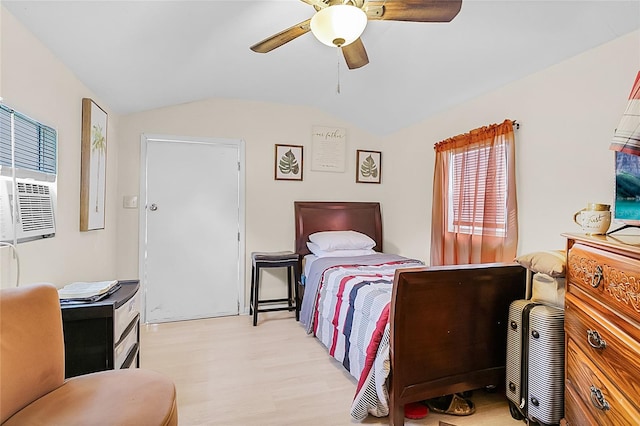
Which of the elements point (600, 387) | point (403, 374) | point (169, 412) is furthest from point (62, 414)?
point (600, 387)

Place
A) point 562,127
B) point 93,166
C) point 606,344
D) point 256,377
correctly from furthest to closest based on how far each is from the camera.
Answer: point 93,166 → point 256,377 → point 562,127 → point 606,344

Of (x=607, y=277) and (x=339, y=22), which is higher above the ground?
(x=339, y=22)

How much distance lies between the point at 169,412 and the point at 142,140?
2.93 m

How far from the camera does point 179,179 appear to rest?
347 cm

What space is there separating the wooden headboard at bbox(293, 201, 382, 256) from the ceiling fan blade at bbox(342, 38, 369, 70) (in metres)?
2.05

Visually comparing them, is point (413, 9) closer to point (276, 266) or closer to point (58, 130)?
point (58, 130)

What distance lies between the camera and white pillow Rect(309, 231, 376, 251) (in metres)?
3.45

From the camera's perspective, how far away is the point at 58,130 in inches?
75.0

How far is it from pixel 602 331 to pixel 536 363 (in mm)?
661

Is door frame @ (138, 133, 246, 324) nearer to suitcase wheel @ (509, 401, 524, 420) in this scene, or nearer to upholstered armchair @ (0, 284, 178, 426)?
upholstered armchair @ (0, 284, 178, 426)

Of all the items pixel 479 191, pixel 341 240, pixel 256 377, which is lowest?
pixel 256 377

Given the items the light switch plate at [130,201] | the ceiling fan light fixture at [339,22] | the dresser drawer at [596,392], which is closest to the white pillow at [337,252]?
the light switch plate at [130,201]

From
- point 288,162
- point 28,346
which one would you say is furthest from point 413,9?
point 288,162

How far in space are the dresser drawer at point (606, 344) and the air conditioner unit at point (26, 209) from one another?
2307 millimetres
